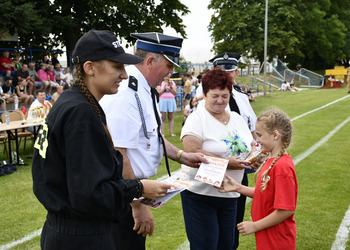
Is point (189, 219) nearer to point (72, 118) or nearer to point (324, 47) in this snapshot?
point (72, 118)

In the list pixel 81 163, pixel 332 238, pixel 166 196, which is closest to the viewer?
pixel 81 163

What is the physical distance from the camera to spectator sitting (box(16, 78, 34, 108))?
15492mm

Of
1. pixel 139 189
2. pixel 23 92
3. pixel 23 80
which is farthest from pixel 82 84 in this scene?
pixel 23 92

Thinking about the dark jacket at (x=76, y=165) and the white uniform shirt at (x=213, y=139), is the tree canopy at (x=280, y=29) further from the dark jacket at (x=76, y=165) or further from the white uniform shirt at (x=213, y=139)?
the dark jacket at (x=76, y=165)

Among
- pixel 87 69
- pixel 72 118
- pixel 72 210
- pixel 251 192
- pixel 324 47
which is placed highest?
pixel 324 47

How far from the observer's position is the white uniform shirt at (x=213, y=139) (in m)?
3.28

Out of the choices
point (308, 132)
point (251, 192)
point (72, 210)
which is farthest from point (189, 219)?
point (308, 132)

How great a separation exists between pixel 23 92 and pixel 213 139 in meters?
14.5

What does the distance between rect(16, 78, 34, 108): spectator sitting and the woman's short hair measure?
13.8 metres

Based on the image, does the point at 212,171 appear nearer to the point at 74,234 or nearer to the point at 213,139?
the point at 213,139

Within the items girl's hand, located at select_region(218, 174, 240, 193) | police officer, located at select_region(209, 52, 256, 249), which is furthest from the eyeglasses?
girl's hand, located at select_region(218, 174, 240, 193)

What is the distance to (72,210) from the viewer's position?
69.8 inches

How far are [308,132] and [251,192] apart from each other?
998 cm

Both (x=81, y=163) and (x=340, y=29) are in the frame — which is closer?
(x=81, y=163)
